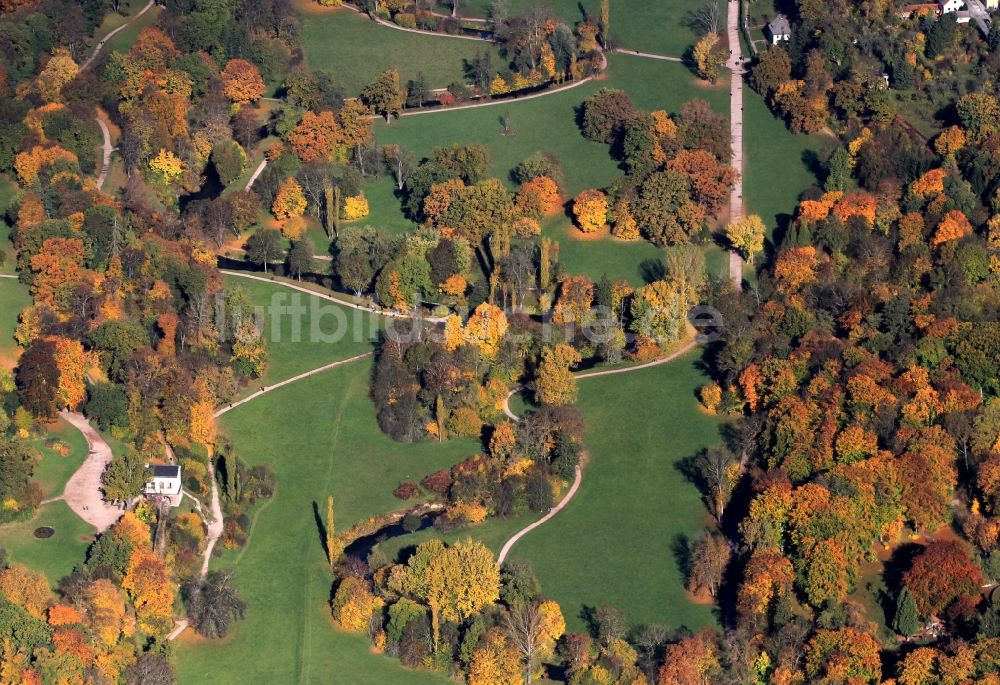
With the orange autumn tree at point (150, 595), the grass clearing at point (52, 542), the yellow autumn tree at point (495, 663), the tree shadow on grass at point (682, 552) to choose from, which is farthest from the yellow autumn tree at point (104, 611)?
the tree shadow on grass at point (682, 552)

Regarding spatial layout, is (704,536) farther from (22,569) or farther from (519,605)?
(22,569)

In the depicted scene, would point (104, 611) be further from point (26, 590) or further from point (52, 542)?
point (52, 542)

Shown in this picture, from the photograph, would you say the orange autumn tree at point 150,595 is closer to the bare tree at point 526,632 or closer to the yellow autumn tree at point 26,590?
the yellow autumn tree at point 26,590

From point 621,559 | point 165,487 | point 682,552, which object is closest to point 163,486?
point 165,487

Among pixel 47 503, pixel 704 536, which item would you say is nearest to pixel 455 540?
pixel 704 536

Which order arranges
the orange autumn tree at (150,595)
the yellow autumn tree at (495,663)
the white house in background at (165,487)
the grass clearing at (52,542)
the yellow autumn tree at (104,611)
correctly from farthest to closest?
the white house in background at (165,487) < the grass clearing at (52,542) < the orange autumn tree at (150,595) < the yellow autumn tree at (104,611) < the yellow autumn tree at (495,663)

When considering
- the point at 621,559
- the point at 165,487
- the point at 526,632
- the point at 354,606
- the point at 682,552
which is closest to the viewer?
the point at 526,632
